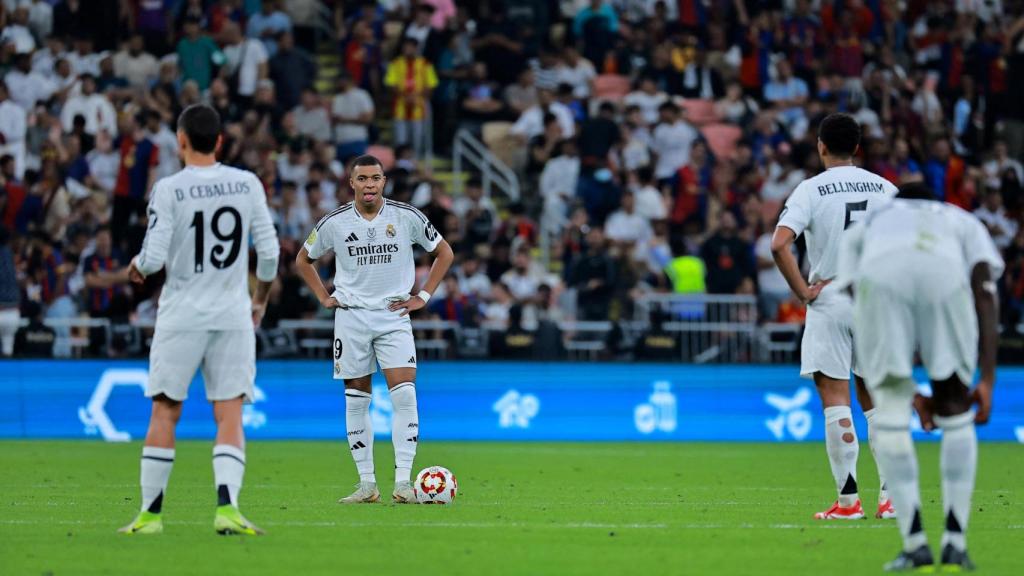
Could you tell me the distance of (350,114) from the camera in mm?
28250

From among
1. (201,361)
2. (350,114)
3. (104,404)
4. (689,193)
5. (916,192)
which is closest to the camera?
(916,192)

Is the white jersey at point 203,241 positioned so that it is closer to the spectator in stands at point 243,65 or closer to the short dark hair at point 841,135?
the short dark hair at point 841,135

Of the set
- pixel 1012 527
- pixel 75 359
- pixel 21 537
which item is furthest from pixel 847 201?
pixel 75 359

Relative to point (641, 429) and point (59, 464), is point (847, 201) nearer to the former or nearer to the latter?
point (59, 464)

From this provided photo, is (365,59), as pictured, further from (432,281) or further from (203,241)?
(203,241)

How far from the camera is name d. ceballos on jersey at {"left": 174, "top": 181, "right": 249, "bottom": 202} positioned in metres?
9.78

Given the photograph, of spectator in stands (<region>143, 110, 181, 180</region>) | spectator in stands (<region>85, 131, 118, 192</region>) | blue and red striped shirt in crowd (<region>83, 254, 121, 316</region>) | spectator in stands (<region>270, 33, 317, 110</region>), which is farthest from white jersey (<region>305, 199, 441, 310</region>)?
spectator in stands (<region>270, 33, 317, 110</region>)

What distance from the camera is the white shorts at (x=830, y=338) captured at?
11.4 m

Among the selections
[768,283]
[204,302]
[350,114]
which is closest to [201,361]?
[204,302]

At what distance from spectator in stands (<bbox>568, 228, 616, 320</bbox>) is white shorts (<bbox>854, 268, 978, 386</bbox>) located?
51.8 feet

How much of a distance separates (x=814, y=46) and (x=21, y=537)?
77.4ft

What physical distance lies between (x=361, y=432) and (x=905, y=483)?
18.1 ft

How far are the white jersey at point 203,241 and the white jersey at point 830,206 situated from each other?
3.56 meters

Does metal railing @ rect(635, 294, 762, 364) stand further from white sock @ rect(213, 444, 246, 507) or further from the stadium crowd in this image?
white sock @ rect(213, 444, 246, 507)
